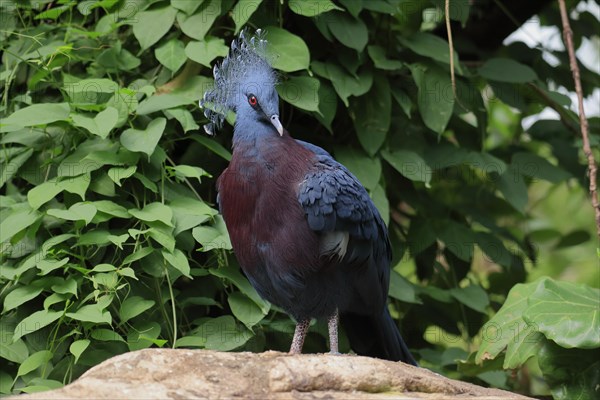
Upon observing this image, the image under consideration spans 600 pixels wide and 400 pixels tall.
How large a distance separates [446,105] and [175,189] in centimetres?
172

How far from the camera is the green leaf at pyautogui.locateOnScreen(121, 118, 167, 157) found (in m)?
4.45

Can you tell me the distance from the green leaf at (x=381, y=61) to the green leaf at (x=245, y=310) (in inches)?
62.0

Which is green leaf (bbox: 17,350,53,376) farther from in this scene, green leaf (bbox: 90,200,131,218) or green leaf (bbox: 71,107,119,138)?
green leaf (bbox: 71,107,119,138)

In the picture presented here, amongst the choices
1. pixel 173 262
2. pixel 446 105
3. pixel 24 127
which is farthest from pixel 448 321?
pixel 24 127

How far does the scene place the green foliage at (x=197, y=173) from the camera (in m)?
4.41

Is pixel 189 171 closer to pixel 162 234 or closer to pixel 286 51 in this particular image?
pixel 162 234

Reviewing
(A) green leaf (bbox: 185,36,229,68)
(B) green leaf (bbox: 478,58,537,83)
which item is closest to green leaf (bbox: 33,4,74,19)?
(A) green leaf (bbox: 185,36,229,68)

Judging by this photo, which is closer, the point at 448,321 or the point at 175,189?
the point at 175,189

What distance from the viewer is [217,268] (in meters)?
4.70

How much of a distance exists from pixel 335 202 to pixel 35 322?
1580mm

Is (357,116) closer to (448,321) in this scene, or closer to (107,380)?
(448,321)

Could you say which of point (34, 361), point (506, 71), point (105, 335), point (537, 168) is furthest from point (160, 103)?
point (537, 168)

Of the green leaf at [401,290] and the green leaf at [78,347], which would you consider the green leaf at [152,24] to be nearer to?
the green leaf at [78,347]

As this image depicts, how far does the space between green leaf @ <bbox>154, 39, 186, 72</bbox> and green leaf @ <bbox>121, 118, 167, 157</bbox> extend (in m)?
0.35
